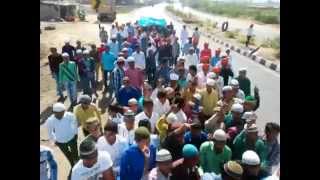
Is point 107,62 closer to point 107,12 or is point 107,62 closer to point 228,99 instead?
point 228,99

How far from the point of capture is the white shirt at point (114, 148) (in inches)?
199

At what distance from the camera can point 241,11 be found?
7556 centimetres

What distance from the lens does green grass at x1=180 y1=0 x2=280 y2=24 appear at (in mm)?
51763

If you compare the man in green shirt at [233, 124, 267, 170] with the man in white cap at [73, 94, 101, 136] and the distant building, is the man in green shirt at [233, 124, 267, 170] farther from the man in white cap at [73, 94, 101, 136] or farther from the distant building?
the distant building

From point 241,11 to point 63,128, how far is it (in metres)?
71.5

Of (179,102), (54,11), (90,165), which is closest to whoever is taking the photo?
(90,165)

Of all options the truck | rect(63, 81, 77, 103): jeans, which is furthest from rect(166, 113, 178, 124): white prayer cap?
the truck

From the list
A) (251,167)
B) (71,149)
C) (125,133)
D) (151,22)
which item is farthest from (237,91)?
(151,22)

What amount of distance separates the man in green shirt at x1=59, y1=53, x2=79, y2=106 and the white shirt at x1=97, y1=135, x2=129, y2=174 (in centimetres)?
509

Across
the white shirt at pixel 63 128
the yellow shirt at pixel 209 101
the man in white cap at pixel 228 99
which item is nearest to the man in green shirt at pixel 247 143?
the man in white cap at pixel 228 99

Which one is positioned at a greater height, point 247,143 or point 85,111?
point 85,111

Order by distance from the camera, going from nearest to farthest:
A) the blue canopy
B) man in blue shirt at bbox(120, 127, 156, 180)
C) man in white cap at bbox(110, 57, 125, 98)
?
man in blue shirt at bbox(120, 127, 156, 180), man in white cap at bbox(110, 57, 125, 98), the blue canopy

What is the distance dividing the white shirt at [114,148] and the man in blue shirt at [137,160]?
339mm
